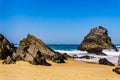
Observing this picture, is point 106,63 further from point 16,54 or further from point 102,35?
point 102,35

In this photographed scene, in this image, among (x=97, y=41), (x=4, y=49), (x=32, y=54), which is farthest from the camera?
(x=97, y=41)

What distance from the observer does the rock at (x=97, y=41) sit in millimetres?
54875

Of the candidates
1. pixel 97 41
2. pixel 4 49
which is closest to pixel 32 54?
pixel 4 49

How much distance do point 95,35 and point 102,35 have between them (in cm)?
174

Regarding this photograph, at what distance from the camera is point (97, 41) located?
5616 cm

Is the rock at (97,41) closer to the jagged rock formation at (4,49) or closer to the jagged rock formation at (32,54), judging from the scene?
the jagged rock formation at (4,49)

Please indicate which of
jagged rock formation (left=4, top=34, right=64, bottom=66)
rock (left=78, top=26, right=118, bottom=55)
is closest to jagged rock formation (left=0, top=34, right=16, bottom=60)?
jagged rock formation (left=4, top=34, right=64, bottom=66)

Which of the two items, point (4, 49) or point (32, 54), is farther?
point (4, 49)

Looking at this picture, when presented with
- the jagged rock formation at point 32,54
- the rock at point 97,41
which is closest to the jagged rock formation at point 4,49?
the jagged rock formation at point 32,54

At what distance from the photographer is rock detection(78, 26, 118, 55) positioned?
54875mm

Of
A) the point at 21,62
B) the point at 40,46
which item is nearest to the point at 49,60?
the point at 40,46

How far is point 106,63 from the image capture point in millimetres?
21891

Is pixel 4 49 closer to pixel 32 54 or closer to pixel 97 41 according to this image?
pixel 32 54

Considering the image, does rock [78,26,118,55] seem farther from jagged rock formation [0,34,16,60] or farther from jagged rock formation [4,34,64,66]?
jagged rock formation [4,34,64,66]
